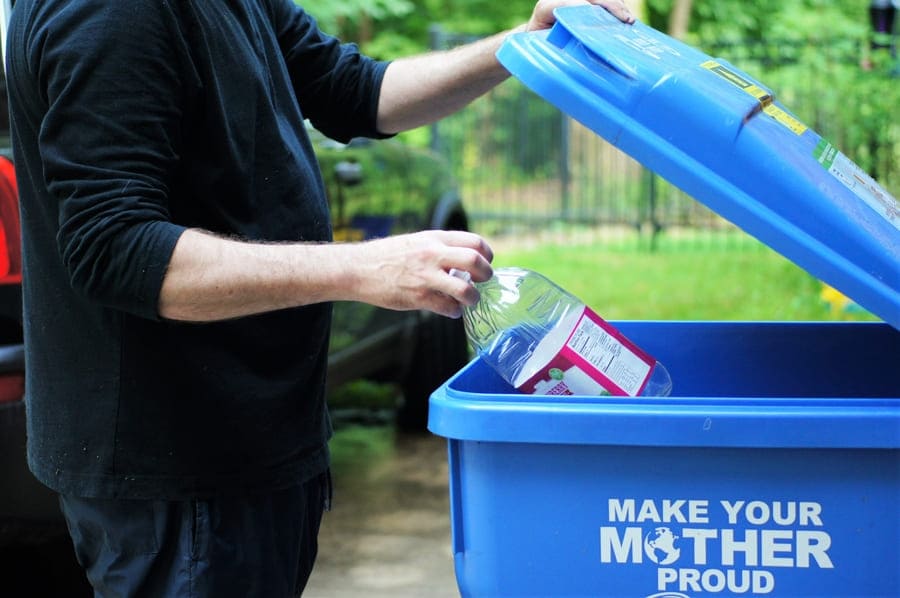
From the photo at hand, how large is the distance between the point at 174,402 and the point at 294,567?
0.36 m

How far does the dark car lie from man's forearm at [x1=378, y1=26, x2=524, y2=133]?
0.84m

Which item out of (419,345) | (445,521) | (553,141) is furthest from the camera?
(553,141)

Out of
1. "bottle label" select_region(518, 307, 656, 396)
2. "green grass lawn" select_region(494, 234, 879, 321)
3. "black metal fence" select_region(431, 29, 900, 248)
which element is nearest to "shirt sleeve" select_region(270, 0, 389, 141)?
"bottle label" select_region(518, 307, 656, 396)

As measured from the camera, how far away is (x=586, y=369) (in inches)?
68.1

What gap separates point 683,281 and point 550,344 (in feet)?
24.0

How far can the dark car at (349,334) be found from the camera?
8.72ft

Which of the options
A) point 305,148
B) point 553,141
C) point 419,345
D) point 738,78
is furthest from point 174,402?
point 553,141

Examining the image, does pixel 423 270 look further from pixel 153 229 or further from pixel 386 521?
pixel 386 521

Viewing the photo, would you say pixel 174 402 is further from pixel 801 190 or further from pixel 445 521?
pixel 445 521

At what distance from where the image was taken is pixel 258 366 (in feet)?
5.89

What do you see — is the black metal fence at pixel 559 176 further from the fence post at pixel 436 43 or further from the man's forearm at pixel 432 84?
the man's forearm at pixel 432 84

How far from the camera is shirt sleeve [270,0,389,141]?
2223mm

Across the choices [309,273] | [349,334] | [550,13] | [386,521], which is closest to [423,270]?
[309,273]

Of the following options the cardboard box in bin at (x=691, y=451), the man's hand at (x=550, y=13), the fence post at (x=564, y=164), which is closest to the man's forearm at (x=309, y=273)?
the cardboard box in bin at (x=691, y=451)
